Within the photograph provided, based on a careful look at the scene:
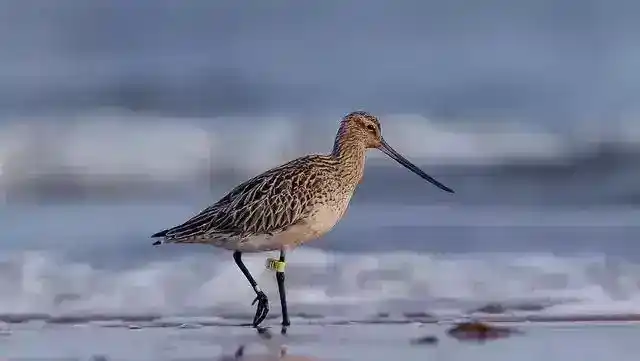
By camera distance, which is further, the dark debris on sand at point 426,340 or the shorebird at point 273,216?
the shorebird at point 273,216

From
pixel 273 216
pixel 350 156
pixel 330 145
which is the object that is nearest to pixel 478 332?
pixel 273 216

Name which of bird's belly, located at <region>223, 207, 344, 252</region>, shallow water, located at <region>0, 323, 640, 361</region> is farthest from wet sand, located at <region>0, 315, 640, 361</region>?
bird's belly, located at <region>223, 207, 344, 252</region>

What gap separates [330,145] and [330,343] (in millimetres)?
9174

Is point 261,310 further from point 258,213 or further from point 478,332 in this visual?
point 478,332

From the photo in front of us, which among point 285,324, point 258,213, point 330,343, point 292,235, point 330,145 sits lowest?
point 330,343

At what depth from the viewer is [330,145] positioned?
631 inches

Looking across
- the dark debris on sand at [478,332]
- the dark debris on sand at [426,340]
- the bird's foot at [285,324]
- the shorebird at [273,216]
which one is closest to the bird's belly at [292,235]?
the shorebird at [273,216]

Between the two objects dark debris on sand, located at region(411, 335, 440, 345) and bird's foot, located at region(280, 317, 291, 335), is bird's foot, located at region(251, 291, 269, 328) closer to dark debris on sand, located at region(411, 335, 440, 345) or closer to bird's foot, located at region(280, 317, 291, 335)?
bird's foot, located at region(280, 317, 291, 335)

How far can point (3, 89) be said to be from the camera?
1861 cm

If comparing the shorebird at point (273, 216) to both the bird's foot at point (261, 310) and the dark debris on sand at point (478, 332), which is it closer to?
the bird's foot at point (261, 310)

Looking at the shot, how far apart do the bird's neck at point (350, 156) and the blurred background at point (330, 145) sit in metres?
0.70

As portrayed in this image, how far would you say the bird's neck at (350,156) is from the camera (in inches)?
328

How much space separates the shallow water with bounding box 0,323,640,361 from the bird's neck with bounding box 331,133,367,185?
106 centimetres

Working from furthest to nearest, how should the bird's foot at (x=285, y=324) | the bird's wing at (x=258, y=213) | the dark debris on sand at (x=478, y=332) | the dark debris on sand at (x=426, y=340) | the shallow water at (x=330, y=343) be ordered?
1. the bird's wing at (x=258, y=213)
2. the bird's foot at (x=285, y=324)
3. the dark debris on sand at (x=478, y=332)
4. the dark debris on sand at (x=426, y=340)
5. the shallow water at (x=330, y=343)
